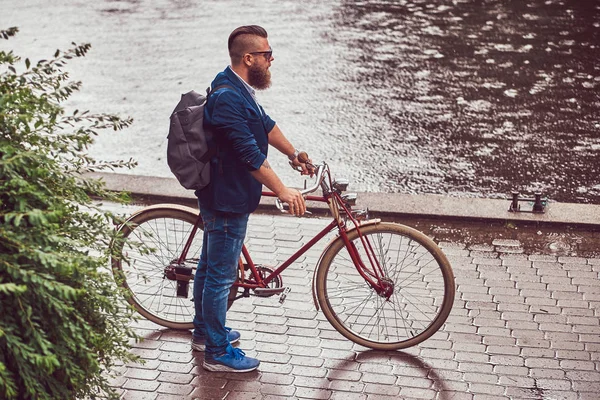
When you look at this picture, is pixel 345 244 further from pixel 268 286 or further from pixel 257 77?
pixel 257 77

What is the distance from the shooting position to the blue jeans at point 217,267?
203 inches

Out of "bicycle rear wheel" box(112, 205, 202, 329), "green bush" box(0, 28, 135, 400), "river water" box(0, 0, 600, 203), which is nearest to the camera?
"green bush" box(0, 28, 135, 400)

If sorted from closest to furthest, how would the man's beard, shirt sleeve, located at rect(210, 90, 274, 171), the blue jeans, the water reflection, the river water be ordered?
shirt sleeve, located at rect(210, 90, 274, 171), the man's beard, the blue jeans, the water reflection, the river water

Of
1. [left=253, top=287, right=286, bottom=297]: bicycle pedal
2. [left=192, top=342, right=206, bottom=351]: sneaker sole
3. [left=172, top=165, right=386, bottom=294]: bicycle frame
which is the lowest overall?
[left=192, top=342, right=206, bottom=351]: sneaker sole

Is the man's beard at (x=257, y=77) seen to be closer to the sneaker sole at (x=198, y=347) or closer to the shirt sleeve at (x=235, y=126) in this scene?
the shirt sleeve at (x=235, y=126)

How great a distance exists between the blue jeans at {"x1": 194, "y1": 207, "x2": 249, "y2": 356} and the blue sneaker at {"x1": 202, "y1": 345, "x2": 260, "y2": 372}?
0.04 metres

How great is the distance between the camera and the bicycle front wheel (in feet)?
17.8

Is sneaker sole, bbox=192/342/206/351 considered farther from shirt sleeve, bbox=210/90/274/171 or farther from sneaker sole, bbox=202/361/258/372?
shirt sleeve, bbox=210/90/274/171

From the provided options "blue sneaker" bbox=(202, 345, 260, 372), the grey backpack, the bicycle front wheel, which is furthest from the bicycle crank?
the grey backpack

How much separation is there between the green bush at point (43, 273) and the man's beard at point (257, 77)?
46.9 inches

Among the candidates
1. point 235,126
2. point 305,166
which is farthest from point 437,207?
point 235,126

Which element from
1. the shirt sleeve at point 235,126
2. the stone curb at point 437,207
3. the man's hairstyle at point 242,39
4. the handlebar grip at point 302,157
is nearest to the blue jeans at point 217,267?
the shirt sleeve at point 235,126

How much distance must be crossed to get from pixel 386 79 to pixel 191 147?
6.70 m

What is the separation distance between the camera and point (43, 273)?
353 centimetres
